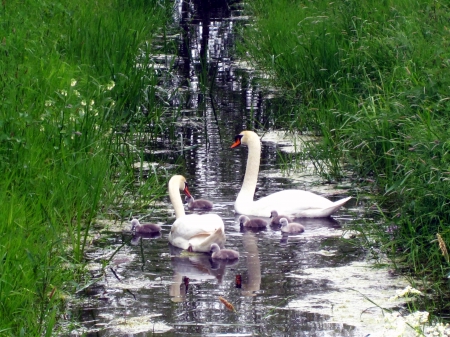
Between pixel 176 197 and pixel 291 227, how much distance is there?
85 centimetres

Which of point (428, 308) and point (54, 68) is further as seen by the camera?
point (54, 68)

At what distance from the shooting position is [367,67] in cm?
964

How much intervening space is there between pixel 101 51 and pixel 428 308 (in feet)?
19.3

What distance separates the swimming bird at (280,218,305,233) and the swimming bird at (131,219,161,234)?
0.90 meters

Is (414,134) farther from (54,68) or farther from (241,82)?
(241,82)

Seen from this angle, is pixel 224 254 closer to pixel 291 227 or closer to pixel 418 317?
pixel 291 227

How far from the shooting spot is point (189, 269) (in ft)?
20.1

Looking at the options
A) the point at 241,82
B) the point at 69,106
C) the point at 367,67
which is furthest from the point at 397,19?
the point at 69,106

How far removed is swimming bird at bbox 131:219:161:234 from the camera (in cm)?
669

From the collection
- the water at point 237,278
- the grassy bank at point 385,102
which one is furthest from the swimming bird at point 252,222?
A: the grassy bank at point 385,102

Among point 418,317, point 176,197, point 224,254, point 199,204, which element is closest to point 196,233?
point 224,254

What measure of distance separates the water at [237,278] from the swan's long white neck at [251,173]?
0.56 ft

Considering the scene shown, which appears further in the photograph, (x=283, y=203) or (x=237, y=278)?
(x=283, y=203)

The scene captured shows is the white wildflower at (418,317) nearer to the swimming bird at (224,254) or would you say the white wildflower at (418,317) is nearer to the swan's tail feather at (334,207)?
the swimming bird at (224,254)
